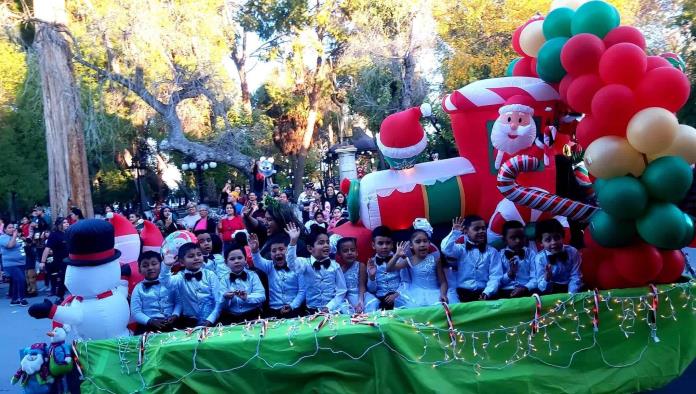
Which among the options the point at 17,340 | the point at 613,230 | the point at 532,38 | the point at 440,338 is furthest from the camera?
the point at 17,340

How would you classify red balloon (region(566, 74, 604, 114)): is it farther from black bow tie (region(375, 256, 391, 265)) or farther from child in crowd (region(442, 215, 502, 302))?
black bow tie (region(375, 256, 391, 265))

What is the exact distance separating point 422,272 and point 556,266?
3.56 feet

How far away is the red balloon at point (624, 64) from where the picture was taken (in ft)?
14.9

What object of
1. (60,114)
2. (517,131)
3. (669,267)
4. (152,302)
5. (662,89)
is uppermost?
(60,114)

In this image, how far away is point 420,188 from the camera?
6117 mm

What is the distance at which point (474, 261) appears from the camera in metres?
5.31

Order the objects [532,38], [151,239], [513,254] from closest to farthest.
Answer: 1. [513,254]
2. [532,38]
3. [151,239]

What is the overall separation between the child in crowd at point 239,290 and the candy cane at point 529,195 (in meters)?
2.28

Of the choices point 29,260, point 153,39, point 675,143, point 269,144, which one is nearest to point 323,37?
point 269,144

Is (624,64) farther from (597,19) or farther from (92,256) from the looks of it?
(92,256)

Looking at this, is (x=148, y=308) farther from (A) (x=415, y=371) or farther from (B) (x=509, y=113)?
(B) (x=509, y=113)

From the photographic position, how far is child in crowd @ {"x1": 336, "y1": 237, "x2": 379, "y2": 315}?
5344mm

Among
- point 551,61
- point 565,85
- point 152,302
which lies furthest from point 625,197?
point 152,302

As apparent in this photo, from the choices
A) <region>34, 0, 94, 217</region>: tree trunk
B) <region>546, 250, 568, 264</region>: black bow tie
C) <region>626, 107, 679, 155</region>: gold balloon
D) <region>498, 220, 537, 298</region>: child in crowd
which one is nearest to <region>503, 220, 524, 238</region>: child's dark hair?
<region>498, 220, 537, 298</region>: child in crowd
